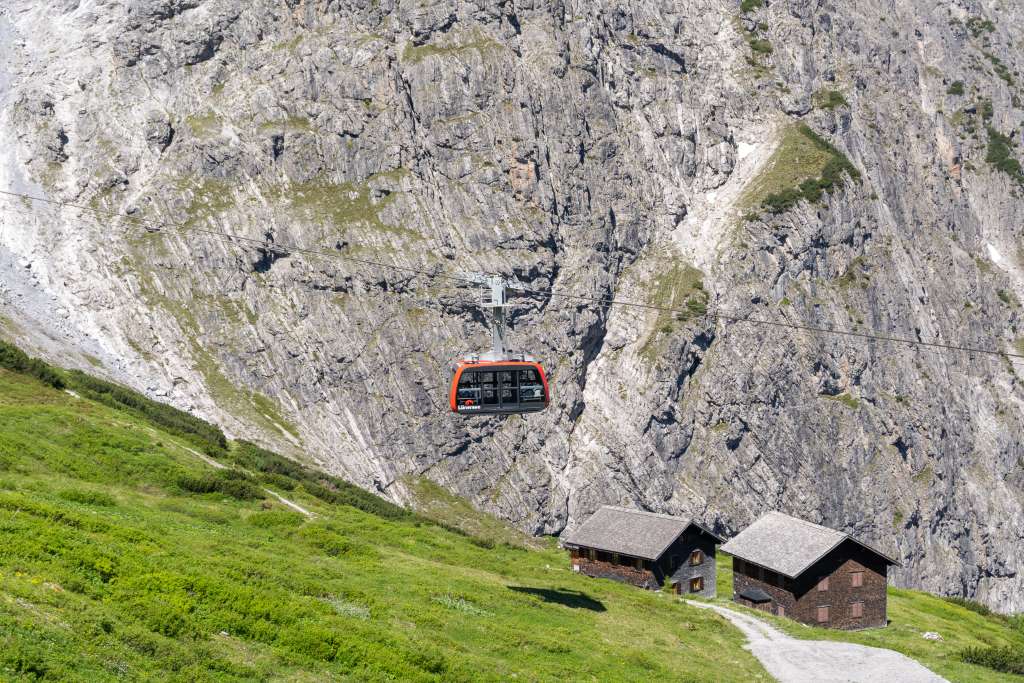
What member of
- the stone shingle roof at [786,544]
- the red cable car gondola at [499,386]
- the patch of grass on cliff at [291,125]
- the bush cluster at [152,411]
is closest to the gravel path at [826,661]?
the stone shingle roof at [786,544]

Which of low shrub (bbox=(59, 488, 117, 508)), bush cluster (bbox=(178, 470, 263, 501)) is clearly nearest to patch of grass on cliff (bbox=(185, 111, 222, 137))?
bush cluster (bbox=(178, 470, 263, 501))

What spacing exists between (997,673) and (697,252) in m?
88.2

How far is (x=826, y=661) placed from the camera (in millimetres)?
44938

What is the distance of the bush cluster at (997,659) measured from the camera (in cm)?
4728

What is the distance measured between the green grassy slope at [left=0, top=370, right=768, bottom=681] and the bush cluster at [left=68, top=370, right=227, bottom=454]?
4.09 m

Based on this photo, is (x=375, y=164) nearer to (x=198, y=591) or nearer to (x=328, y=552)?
(x=328, y=552)

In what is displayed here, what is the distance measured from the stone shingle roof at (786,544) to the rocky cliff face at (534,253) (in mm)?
38900

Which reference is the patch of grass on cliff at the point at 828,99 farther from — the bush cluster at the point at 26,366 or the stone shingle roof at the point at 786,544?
the bush cluster at the point at 26,366

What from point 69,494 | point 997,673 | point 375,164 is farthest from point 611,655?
point 375,164

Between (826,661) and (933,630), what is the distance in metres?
26.4

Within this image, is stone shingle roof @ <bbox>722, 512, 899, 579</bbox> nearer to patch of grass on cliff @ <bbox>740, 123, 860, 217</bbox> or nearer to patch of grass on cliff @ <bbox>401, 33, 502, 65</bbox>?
patch of grass on cliff @ <bbox>740, 123, 860, 217</bbox>

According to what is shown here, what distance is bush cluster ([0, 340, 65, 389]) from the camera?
56.5 metres

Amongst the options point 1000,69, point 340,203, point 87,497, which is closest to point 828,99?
point 1000,69

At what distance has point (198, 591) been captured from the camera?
23.8 metres
